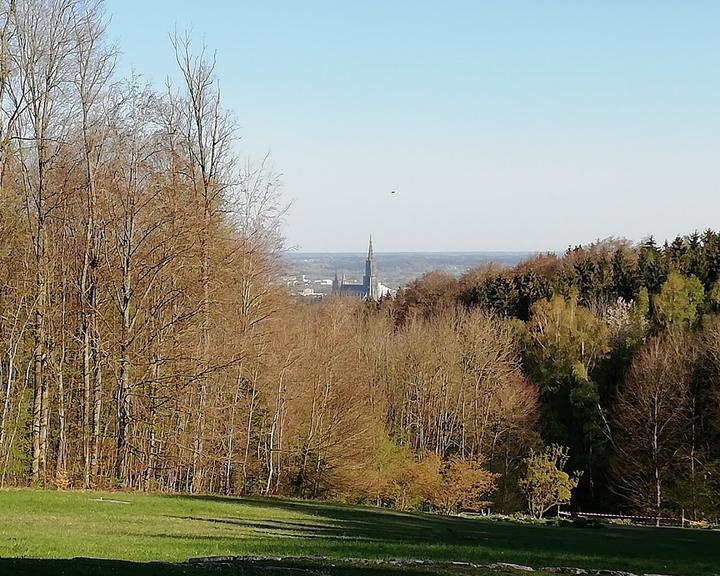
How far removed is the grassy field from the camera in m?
13.5

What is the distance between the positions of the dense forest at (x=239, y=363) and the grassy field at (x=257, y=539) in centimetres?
696

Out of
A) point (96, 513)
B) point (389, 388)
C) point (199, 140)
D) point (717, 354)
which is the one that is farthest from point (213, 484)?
point (717, 354)

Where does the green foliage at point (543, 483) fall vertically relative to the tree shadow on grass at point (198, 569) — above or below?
below

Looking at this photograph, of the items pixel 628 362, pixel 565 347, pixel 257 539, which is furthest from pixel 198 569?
pixel 565 347

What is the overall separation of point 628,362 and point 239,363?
36184 mm

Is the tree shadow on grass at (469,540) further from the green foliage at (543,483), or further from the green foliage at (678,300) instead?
the green foliage at (678,300)

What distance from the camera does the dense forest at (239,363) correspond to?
2997cm

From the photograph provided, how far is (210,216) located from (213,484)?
43.1ft

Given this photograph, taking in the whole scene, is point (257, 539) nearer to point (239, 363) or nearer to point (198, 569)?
point (198, 569)

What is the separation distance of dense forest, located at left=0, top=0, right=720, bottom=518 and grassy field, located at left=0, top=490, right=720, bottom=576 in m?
6.96

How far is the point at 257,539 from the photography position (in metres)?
17.0

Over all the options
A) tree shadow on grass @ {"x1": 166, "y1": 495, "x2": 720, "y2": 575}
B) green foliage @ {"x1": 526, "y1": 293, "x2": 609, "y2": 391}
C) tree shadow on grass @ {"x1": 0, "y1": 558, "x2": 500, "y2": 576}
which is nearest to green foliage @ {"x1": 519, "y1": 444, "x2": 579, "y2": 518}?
green foliage @ {"x1": 526, "y1": 293, "x2": 609, "y2": 391}

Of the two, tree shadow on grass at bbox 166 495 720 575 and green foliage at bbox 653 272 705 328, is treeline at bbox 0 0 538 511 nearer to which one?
tree shadow on grass at bbox 166 495 720 575

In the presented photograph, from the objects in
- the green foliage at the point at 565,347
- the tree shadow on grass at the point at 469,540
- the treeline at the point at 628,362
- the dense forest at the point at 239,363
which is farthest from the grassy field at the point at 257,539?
the green foliage at the point at 565,347
